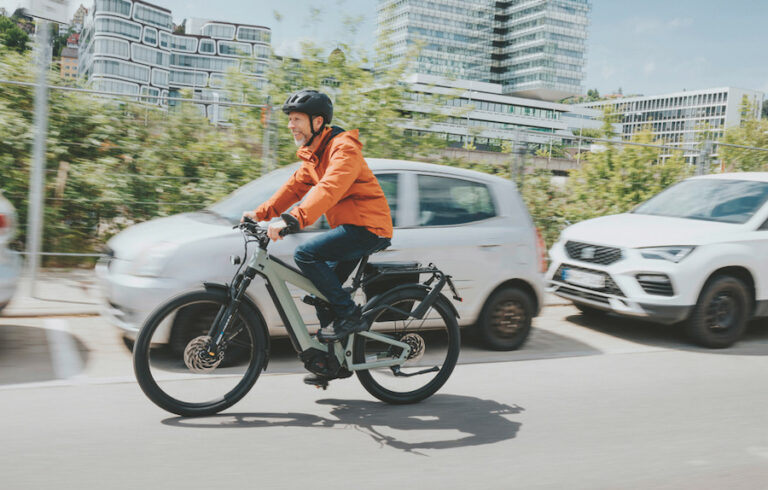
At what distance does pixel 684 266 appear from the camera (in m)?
6.38

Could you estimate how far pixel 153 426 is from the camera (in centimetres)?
391

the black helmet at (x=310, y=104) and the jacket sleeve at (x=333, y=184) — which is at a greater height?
the black helmet at (x=310, y=104)

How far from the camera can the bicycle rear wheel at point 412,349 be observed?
444 cm

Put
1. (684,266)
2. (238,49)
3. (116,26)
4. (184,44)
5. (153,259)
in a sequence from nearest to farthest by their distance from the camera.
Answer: (153,259), (684,266), (238,49), (116,26), (184,44)

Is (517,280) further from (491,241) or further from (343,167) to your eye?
(343,167)

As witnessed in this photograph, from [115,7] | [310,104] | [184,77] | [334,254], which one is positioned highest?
[115,7]

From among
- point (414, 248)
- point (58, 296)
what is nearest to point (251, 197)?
point (414, 248)

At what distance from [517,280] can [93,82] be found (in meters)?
6.64

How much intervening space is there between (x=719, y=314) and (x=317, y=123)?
4564mm

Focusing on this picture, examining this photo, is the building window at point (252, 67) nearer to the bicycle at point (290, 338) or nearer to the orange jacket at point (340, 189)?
the orange jacket at point (340, 189)

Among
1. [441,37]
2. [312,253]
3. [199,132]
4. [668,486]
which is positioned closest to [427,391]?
[312,253]

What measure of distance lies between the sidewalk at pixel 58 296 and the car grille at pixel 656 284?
2.08 m

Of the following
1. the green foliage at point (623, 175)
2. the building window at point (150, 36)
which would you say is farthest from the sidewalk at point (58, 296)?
the building window at point (150, 36)

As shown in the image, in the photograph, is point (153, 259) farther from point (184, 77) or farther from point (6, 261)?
point (184, 77)
